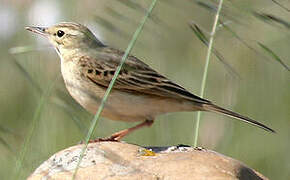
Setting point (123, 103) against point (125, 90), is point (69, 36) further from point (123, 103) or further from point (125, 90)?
point (123, 103)

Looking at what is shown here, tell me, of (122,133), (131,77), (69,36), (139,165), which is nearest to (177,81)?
(69,36)

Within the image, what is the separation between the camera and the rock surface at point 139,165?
5.20 m

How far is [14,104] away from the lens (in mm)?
10422

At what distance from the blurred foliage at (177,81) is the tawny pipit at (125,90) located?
529mm

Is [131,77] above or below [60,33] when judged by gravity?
below

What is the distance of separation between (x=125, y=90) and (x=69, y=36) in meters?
0.97

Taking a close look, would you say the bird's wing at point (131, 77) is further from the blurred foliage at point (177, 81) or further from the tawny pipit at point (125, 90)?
the blurred foliage at point (177, 81)

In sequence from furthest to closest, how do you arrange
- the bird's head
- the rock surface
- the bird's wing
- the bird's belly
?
1. the bird's head
2. the bird's wing
3. the bird's belly
4. the rock surface

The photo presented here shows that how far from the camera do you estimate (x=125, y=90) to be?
6820 mm

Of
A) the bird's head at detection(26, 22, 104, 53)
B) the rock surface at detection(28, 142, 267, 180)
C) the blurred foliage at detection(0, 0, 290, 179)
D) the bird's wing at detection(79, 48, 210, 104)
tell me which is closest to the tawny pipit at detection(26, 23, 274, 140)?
the bird's wing at detection(79, 48, 210, 104)

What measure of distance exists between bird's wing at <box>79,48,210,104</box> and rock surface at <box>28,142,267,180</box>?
111cm

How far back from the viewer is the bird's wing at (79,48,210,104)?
678 cm

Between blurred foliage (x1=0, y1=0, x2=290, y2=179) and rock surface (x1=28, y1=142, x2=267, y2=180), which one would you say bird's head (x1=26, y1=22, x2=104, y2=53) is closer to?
blurred foliage (x1=0, y1=0, x2=290, y2=179)

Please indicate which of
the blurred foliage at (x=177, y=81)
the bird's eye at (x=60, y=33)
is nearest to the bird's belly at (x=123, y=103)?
the blurred foliage at (x=177, y=81)
